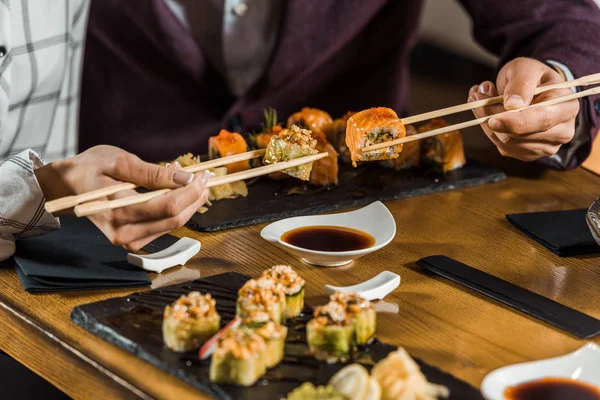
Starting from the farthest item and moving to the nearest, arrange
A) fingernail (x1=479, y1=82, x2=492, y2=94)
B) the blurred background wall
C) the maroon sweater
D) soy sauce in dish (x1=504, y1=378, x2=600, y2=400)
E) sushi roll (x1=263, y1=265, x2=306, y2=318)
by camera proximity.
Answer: the blurred background wall
the maroon sweater
fingernail (x1=479, y1=82, x2=492, y2=94)
sushi roll (x1=263, y1=265, x2=306, y2=318)
soy sauce in dish (x1=504, y1=378, x2=600, y2=400)

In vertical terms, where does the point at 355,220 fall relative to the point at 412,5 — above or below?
below

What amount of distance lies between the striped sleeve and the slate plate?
0.44m

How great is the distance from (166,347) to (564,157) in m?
1.64

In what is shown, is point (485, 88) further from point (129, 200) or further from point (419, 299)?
point (129, 200)

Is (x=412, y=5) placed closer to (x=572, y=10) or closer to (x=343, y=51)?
(x=343, y=51)

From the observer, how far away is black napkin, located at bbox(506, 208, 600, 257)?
2104 millimetres

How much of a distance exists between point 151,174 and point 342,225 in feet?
1.89

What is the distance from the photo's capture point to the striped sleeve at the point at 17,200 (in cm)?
191

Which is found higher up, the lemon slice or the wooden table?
the lemon slice

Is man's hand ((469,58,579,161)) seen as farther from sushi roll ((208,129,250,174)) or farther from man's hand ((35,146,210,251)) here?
man's hand ((35,146,210,251))

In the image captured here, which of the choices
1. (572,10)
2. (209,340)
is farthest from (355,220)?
(572,10)

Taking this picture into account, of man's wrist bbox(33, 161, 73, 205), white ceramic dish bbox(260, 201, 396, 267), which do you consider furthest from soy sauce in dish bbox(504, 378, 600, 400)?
man's wrist bbox(33, 161, 73, 205)

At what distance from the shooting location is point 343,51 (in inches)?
140

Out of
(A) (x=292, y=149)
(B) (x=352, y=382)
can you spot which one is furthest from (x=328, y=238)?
(B) (x=352, y=382)
